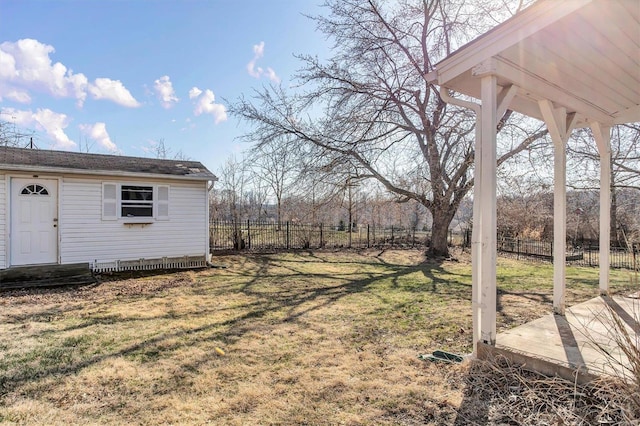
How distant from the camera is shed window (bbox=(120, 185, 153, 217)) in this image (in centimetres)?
825

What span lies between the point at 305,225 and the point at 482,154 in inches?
429

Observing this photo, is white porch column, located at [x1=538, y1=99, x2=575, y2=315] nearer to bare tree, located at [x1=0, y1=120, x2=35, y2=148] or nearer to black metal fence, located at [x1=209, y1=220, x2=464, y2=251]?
black metal fence, located at [x1=209, y1=220, x2=464, y2=251]

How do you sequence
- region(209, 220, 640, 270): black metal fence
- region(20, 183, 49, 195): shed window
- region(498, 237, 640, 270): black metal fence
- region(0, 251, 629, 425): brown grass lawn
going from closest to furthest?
region(0, 251, 629, 425): brown grass lawn < region(20, 183, 49, 195): shed window < region(498, 237, 640, 270): black metal fence < region(209, 220, 640, 270): black metal fence

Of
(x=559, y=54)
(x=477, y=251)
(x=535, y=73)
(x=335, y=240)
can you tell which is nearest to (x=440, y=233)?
(x=335, y=240)

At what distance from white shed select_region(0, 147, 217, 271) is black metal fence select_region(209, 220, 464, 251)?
337cm

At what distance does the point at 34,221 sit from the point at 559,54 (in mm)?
10061

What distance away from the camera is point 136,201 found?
27.5ft

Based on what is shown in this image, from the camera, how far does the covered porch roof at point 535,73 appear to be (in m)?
2.58

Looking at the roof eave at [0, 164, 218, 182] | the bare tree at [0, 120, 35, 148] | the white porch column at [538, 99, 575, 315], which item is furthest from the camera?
the bare tree at [0, 120, 35, 148]

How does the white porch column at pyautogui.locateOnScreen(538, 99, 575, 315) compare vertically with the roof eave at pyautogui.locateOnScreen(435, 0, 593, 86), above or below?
below

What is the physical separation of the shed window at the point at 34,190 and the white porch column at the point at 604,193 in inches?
428

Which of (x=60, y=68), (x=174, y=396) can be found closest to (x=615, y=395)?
(x=174, y=396)

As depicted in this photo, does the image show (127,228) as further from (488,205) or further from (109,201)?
(488,205)

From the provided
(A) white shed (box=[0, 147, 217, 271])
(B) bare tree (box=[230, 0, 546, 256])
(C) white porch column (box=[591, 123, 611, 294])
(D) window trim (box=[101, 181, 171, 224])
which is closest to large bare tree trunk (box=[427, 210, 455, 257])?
(B) bare tree (box=[230, 0, 546, 256])
